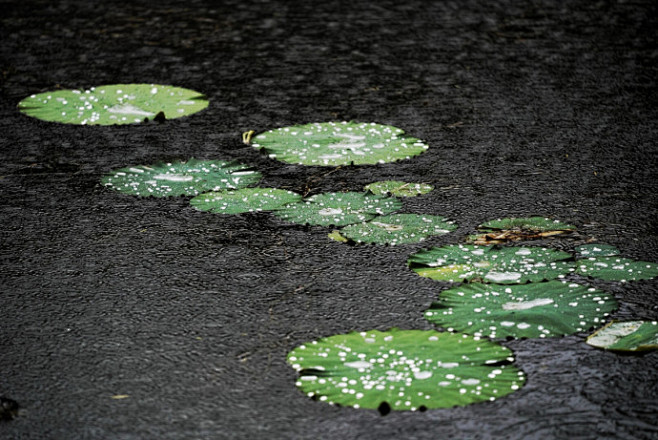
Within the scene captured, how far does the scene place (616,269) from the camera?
2277mm

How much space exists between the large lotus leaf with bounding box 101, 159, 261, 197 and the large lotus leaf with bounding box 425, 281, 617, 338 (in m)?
0.98

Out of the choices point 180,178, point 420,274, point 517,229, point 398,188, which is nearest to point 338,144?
point 398,188

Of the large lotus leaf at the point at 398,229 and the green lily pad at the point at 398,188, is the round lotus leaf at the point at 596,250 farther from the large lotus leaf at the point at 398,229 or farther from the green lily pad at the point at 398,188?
the green lily pad at the point at 398,188

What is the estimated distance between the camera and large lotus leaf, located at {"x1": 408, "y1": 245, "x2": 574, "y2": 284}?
7.37 feet

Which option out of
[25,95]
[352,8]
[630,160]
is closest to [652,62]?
[630,160]

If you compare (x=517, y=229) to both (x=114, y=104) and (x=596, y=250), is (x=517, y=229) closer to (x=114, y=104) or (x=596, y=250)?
(x=596, y=250)

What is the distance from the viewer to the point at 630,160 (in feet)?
10.1

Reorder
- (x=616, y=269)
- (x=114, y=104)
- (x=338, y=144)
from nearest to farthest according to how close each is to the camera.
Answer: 1. (x=616, y=269)
2. (x=338, y=144)
3. (x=114, y=104)

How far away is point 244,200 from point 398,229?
19.6 inches

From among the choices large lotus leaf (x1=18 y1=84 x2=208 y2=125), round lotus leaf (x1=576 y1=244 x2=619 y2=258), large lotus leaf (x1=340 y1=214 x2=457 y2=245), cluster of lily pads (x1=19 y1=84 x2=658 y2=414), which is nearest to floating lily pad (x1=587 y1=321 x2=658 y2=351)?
cluster of lily pads (x1=19 y1=84 x2=658 y2=414)

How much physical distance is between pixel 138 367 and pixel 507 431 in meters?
0.74

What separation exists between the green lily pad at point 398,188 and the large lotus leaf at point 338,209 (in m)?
0.05

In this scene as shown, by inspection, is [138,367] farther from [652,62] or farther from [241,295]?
[652,62]

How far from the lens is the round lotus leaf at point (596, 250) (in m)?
2.36
